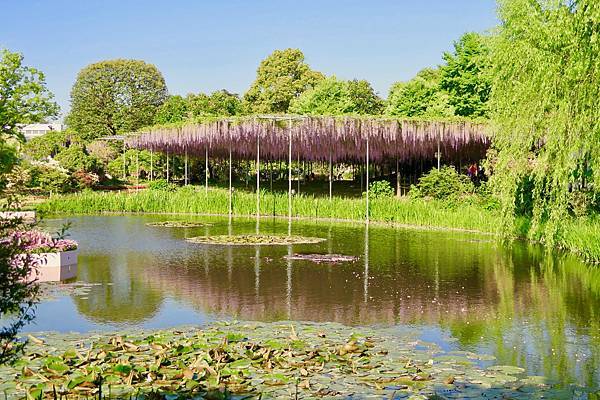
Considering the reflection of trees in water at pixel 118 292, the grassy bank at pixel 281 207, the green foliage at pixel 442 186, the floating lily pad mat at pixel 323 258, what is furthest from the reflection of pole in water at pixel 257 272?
the green foliage at pixel 442 186

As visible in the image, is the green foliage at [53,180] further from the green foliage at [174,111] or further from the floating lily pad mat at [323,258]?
the floating lily pad mat at [323,258]

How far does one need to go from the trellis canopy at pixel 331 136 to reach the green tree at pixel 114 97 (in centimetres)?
2469

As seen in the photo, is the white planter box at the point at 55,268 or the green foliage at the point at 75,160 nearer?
the white planter box at the point at 55,268

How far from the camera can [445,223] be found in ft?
71.3

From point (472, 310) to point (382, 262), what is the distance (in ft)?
14.4

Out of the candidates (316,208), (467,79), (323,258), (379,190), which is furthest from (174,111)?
(323,258)

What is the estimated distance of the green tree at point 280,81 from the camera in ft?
188

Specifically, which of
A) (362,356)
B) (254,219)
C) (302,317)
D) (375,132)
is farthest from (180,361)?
(375,132)

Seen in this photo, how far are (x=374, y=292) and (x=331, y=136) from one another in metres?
17.0

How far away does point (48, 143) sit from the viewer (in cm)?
4041

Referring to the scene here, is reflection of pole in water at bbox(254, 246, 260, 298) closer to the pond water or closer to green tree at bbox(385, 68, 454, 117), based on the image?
the pond water

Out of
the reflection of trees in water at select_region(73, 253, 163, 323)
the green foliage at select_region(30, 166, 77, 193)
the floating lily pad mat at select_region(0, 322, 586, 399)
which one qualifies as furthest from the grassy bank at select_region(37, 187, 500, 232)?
the floating lily pad mat at select_region(0, 322, 586, 399)

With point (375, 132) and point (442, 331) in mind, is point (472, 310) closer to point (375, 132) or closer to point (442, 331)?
point (442, 331)

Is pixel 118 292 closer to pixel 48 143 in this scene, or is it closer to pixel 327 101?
pixel 48 143
